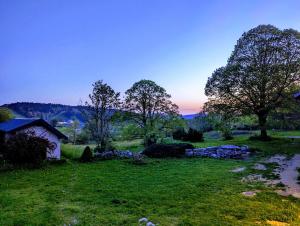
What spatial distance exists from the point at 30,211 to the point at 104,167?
28.7 feet

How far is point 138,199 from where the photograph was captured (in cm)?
1001

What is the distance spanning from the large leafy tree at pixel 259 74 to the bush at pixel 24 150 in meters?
17.6

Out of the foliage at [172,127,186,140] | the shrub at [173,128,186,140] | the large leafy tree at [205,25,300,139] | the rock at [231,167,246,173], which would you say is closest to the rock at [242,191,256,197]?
the rock at [231,167,246,173]

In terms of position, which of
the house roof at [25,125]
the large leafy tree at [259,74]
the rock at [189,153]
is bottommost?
the rock at [189,153]

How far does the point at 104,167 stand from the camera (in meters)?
17.7

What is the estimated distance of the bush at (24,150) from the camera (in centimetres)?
1834

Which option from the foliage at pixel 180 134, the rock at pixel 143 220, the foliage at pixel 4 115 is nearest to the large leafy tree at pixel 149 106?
the foliage at pixel 180 134

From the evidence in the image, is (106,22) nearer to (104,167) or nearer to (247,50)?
(104,167)

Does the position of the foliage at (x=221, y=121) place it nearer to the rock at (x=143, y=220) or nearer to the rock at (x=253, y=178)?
the rock at (x=253, y=178)

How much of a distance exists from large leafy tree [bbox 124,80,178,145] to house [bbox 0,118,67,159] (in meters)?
7.27

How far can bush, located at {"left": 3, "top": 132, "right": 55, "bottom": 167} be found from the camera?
1834 cm

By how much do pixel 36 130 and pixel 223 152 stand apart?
14817mm

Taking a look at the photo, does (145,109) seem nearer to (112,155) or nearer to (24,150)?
(112,155)

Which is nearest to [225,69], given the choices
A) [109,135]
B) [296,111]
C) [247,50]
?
[247,50]
